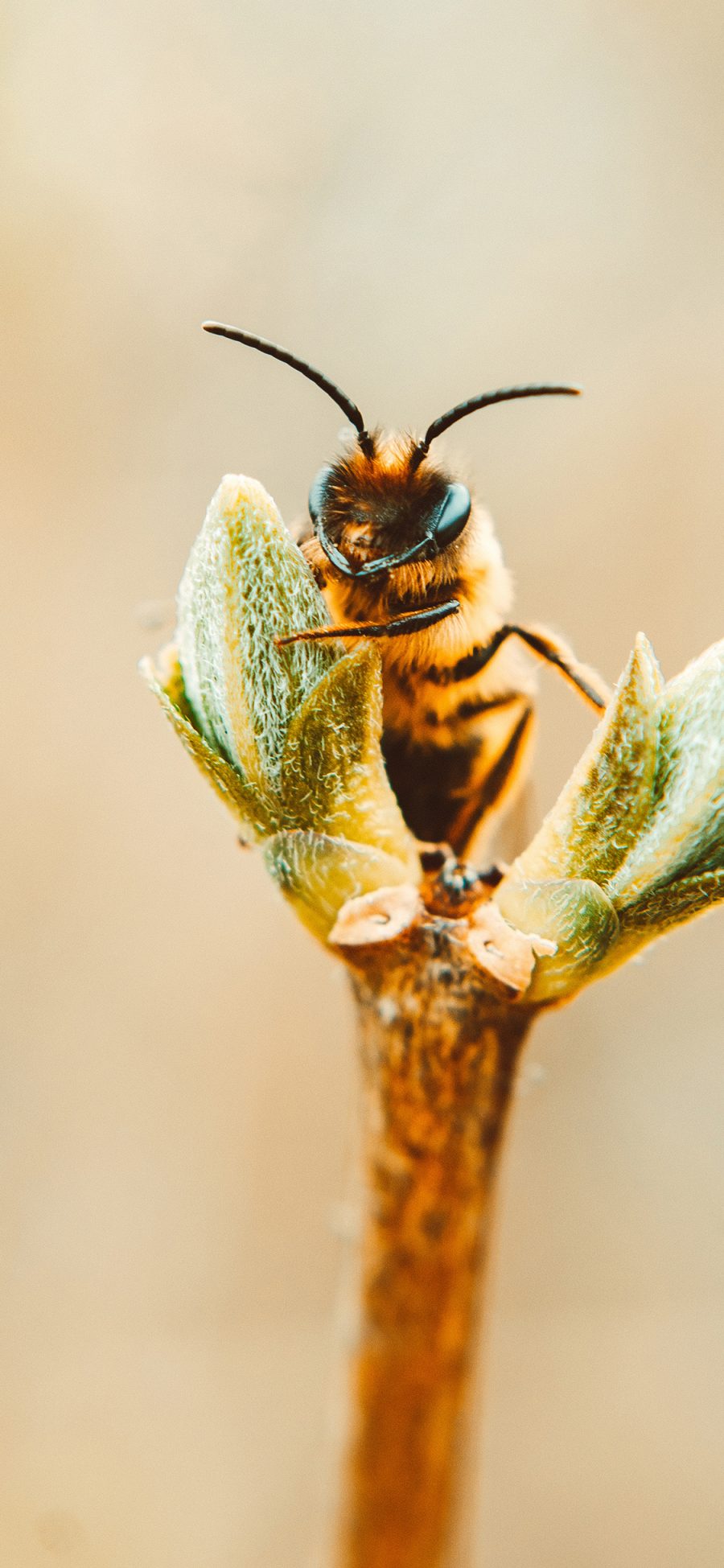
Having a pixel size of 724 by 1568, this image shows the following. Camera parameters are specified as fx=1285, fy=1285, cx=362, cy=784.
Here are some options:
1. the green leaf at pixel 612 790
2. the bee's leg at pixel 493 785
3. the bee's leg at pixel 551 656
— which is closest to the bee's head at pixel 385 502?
the bee's leg at pixel 551 656

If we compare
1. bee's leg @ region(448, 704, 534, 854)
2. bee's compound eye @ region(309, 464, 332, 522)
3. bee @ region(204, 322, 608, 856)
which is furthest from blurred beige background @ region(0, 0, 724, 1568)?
bee's compound eye @ region(309, 464, 332, 522)

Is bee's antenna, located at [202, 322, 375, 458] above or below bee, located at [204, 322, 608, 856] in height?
above

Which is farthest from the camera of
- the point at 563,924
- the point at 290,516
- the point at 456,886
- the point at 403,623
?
the point at 290,516

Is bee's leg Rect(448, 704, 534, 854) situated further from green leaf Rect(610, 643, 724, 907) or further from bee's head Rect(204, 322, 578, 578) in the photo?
green leaf Rect(610, 643, 724, 907)

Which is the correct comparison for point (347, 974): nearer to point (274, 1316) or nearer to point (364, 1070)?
point (364, 1070)

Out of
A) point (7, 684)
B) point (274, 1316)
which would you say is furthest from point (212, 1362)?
point (7, 684)

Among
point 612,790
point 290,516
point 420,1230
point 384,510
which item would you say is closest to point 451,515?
point 384,510

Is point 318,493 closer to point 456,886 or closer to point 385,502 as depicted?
point 385,502
